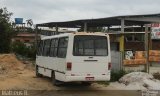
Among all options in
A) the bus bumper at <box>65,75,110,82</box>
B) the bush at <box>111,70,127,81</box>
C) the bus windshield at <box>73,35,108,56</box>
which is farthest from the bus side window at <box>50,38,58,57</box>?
the bush at <box>111,70,127,81</box>

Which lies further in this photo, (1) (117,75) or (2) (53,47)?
(1) (117,75)

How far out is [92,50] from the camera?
1756 centimetres

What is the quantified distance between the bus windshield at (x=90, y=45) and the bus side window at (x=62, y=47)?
0.51 meters

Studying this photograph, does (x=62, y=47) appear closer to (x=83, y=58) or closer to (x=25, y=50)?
(x=83, y=58)

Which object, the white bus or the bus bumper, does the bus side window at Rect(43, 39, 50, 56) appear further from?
the bus bumper

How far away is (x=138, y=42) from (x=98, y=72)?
2376cm

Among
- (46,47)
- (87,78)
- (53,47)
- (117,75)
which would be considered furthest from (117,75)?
(87,78)

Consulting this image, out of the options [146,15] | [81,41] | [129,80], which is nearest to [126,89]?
[129,80]

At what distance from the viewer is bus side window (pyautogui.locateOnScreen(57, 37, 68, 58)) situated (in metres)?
17.5

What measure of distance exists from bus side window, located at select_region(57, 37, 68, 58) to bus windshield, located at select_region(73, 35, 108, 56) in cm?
51

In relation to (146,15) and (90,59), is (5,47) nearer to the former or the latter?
(146,15)

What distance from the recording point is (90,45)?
17609 millimetres

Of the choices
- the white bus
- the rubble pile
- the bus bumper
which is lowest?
the rubble pile

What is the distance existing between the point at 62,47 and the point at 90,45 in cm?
132
